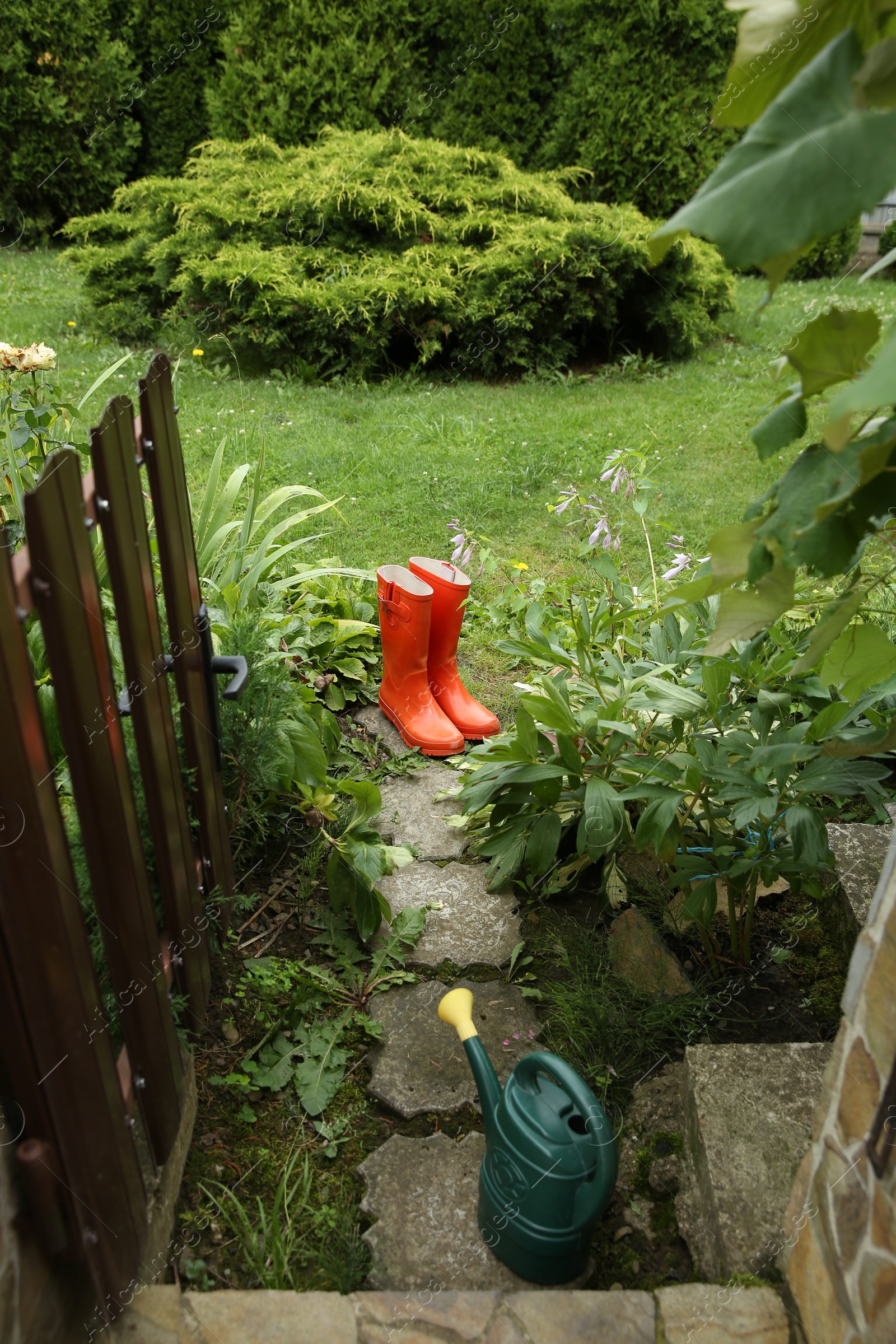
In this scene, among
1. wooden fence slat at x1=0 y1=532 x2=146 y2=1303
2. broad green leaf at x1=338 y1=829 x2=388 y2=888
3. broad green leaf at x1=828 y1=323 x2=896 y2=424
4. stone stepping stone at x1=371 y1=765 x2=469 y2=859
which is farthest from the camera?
stone stepping stone at x1=371 y1=765 x2=469 y2=859

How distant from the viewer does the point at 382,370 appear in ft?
19.2

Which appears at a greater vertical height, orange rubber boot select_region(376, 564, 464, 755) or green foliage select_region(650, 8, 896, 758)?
green foliage select_region(650, 8, 896, 758)

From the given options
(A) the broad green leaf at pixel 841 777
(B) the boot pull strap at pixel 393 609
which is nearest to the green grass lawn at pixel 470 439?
(B) the boot pull strap at pixel 393 609

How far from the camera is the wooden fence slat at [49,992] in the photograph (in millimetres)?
894

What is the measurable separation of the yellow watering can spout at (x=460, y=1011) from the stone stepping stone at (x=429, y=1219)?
0.27m

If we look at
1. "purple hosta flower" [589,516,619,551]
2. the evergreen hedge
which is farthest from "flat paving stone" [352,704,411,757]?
the evergreen hedge

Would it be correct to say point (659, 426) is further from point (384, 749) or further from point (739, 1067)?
point (739, 1067)

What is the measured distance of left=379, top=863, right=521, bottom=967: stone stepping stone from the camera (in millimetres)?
2027

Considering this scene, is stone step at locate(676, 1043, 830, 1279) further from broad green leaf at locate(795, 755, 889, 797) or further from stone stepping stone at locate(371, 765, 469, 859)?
stone stepping stone at locate(371, 765, 469, 859)

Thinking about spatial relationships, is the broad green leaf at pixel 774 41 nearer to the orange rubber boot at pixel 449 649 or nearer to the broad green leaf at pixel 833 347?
the broad green leaf at pixel 833 347

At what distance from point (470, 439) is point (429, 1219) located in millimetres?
3915

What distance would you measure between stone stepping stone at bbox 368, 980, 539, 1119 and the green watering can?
294mm

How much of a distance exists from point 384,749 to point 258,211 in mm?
4632

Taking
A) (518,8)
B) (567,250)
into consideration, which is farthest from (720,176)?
(518,8)
